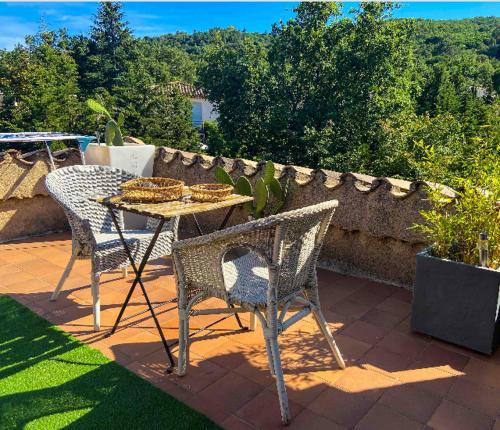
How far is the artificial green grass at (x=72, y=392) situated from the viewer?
194cm

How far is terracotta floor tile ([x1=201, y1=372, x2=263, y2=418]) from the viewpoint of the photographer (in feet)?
6.77

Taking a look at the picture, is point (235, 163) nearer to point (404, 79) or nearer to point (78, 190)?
point (78, 190)

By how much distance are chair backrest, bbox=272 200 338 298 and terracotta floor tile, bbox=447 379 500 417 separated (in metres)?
0.90

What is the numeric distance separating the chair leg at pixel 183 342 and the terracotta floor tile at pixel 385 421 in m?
0.93

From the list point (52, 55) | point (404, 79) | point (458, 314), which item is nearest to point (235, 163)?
point (458, 314)

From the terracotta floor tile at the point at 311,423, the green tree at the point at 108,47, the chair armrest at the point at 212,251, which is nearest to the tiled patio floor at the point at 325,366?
the terracotta floor tile at the point at 311,423

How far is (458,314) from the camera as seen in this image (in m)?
2.52

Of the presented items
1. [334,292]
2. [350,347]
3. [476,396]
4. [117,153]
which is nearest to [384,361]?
[350,347]

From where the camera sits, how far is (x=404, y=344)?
262 cm

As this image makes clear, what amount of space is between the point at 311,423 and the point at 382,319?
3.95 feet

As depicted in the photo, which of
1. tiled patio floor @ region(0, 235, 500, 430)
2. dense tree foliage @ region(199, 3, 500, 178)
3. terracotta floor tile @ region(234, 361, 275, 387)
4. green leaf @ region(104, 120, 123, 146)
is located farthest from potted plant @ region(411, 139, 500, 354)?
dense tree foliage @ region(199, 3, 500, 178)

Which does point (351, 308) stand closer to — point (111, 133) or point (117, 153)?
point (117, 153)

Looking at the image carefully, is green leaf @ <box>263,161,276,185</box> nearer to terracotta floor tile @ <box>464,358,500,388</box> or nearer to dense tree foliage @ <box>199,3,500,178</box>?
terracotta floor tile @ <box>464,358,500,388</box>

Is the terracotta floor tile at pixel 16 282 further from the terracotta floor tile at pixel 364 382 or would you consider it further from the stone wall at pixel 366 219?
the terracotta floor tile at pixel 364 382
